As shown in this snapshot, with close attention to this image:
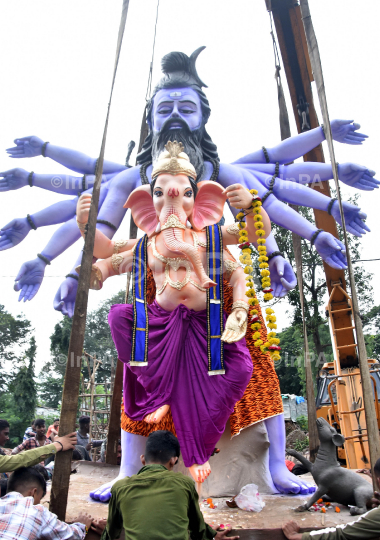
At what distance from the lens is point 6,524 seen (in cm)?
237

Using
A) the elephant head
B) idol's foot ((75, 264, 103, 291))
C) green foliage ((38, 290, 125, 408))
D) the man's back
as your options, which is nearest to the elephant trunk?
the elephant head

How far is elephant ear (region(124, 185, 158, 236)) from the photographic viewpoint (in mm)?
4465

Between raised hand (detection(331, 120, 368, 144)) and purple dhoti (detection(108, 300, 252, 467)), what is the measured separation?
2.67 m

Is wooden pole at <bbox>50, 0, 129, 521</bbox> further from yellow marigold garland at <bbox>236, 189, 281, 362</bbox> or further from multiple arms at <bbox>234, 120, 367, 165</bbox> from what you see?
multiple arms at <bbox>234, 120, 367, 165</bbox>

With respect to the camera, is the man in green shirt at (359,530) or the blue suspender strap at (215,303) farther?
→ the blue suspender strap at (215,303)

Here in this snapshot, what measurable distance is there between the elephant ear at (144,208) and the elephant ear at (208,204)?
1.35 ft

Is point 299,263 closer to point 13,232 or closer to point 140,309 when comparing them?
point 140,309

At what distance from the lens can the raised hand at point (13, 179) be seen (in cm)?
543

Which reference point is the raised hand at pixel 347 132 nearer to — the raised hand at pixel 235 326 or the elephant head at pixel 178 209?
the elephant head at pixel 178 209

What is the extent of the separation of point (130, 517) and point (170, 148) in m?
3.19

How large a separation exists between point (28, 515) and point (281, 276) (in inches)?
123

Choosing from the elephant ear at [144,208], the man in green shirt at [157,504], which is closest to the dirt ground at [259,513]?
the man in green shirt at [157,504]

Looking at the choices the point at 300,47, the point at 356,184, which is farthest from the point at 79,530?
the point at 300,47

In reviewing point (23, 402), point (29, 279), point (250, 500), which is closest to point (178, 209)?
point (29, 279)
